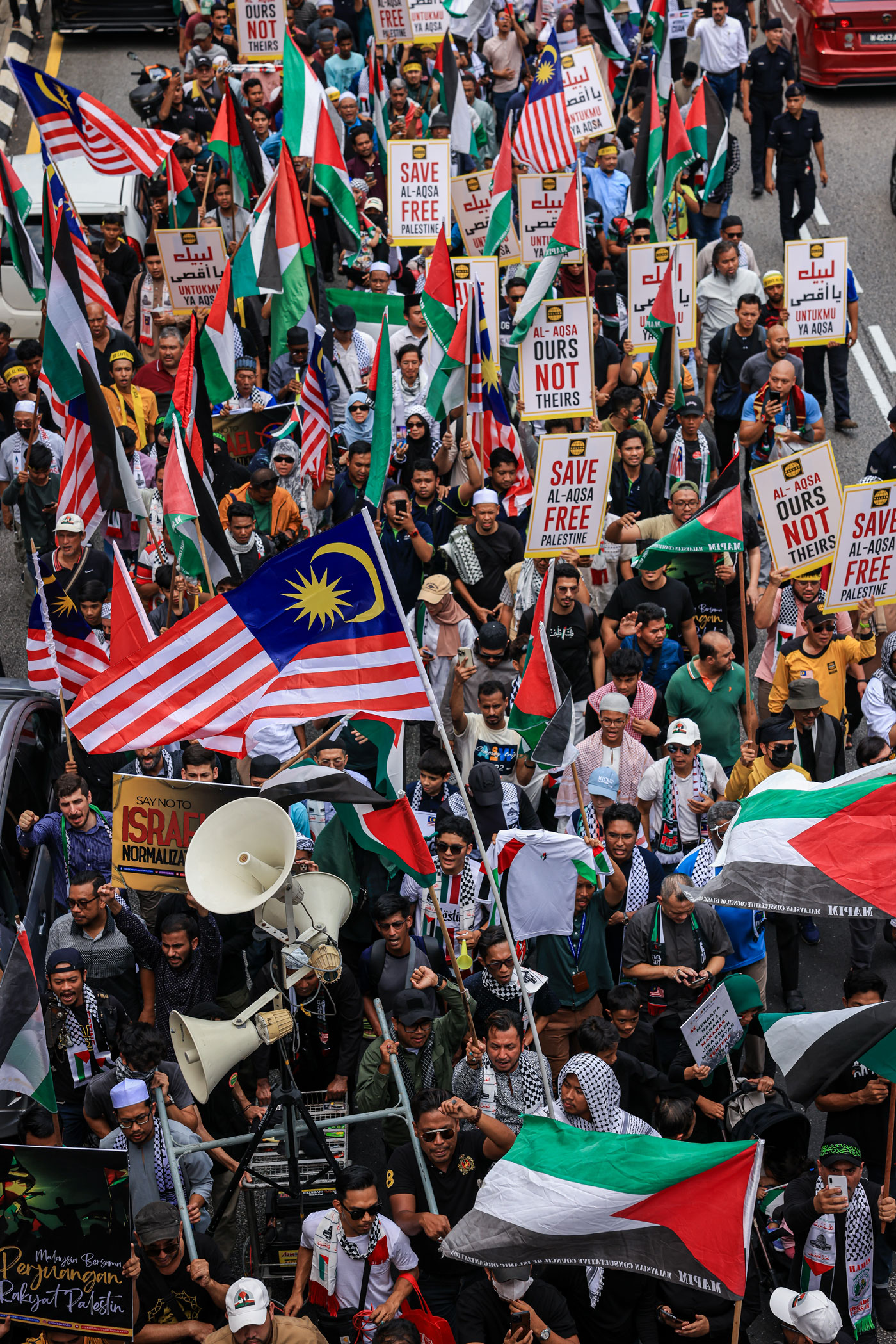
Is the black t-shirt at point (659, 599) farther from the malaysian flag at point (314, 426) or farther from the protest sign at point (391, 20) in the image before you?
the protest sign at point (391, 20)

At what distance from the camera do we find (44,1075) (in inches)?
327

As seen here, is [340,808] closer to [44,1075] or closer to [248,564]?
[44,1075]

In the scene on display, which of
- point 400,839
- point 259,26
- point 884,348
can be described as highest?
point 259,26

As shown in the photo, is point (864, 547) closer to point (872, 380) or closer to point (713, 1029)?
point (713, 1029)

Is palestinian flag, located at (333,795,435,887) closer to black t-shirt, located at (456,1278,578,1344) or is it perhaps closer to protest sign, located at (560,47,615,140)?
black t-shirt, located at (456,1278,578,1344)

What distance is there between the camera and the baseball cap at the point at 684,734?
10109mm

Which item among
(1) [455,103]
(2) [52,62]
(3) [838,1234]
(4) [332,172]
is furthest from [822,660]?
(2) [52,62]

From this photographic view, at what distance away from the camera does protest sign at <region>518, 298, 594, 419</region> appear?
44.7 feet

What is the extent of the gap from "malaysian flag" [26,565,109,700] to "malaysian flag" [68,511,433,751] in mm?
1954

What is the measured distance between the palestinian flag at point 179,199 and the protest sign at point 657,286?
190 inches

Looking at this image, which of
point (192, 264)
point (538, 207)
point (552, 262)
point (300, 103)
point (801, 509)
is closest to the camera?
point (801, 509)

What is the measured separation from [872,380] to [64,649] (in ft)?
31.6

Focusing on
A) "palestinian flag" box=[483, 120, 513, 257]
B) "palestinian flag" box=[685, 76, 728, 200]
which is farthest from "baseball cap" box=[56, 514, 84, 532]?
"palestinian flag" box=[685, 76, 728, 200]

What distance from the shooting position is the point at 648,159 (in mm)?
16812
